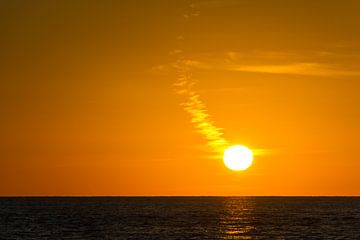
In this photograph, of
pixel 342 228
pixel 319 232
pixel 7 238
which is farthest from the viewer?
pixel 342 228

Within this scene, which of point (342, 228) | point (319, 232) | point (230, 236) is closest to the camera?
point (230, 236)

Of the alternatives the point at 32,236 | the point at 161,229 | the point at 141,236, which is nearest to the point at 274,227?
the point at 161,229

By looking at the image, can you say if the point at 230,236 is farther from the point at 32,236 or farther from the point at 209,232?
the point at 32,236

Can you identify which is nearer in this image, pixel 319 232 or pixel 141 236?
pixel 141 236

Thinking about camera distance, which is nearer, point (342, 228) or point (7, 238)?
point (7, 238)

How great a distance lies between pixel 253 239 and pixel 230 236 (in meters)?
6.09

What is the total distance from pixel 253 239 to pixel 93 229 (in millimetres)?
30788

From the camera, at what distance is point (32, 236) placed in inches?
3826

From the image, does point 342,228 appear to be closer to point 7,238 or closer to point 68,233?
point 68,233

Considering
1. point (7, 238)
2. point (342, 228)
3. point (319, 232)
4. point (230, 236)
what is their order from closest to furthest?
point (7, 238)
point (230, 236)
point (319, 232)
point (342, 228)

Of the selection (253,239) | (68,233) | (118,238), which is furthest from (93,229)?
(253,239)

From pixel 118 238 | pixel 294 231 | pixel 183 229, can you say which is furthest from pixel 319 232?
pixel 118 238

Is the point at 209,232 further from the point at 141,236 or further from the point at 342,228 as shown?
the point at 342,228

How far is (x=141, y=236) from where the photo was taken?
9769 cm
